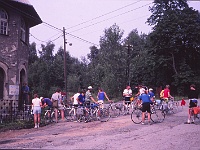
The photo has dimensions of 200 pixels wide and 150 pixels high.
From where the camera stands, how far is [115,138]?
9.05m

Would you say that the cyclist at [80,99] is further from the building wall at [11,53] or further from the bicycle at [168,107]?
the bicycle at [168,107]

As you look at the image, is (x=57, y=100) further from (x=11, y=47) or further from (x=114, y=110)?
(x=11, y=47)

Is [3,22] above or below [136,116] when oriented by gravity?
above

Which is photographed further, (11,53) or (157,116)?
(11,53)

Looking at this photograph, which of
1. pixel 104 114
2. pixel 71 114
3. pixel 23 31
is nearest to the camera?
pixel 104 114

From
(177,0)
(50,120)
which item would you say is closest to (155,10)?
(177,0)

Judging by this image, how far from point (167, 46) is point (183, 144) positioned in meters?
30.3

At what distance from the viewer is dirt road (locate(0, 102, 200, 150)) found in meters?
7.84

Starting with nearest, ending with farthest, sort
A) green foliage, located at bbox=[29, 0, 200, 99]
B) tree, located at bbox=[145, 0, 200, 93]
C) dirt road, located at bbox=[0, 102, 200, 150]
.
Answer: dirt road, located at bbox=[0, 102, 200, 150] < green foliage, located at bbox=[29, 0, 200, 99] < tree, located at bbox=[145, 0, 200, 93]

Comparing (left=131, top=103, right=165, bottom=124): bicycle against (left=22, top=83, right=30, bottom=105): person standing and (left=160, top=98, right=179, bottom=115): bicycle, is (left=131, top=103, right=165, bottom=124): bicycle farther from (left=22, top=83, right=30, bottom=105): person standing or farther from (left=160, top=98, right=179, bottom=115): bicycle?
(left=22, top=83, right=30, bottom=105): person standing

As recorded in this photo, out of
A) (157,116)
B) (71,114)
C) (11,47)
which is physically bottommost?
(157,116)

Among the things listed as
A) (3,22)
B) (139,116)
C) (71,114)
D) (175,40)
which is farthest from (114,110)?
(175,40)

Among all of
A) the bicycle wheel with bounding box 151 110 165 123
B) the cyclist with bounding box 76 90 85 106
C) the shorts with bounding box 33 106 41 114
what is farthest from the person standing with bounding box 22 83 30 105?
the bicycle wheel with bounding box 151 110 165 123

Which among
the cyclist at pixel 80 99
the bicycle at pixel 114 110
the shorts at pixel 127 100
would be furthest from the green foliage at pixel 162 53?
the cyclist at pixel 80 99
